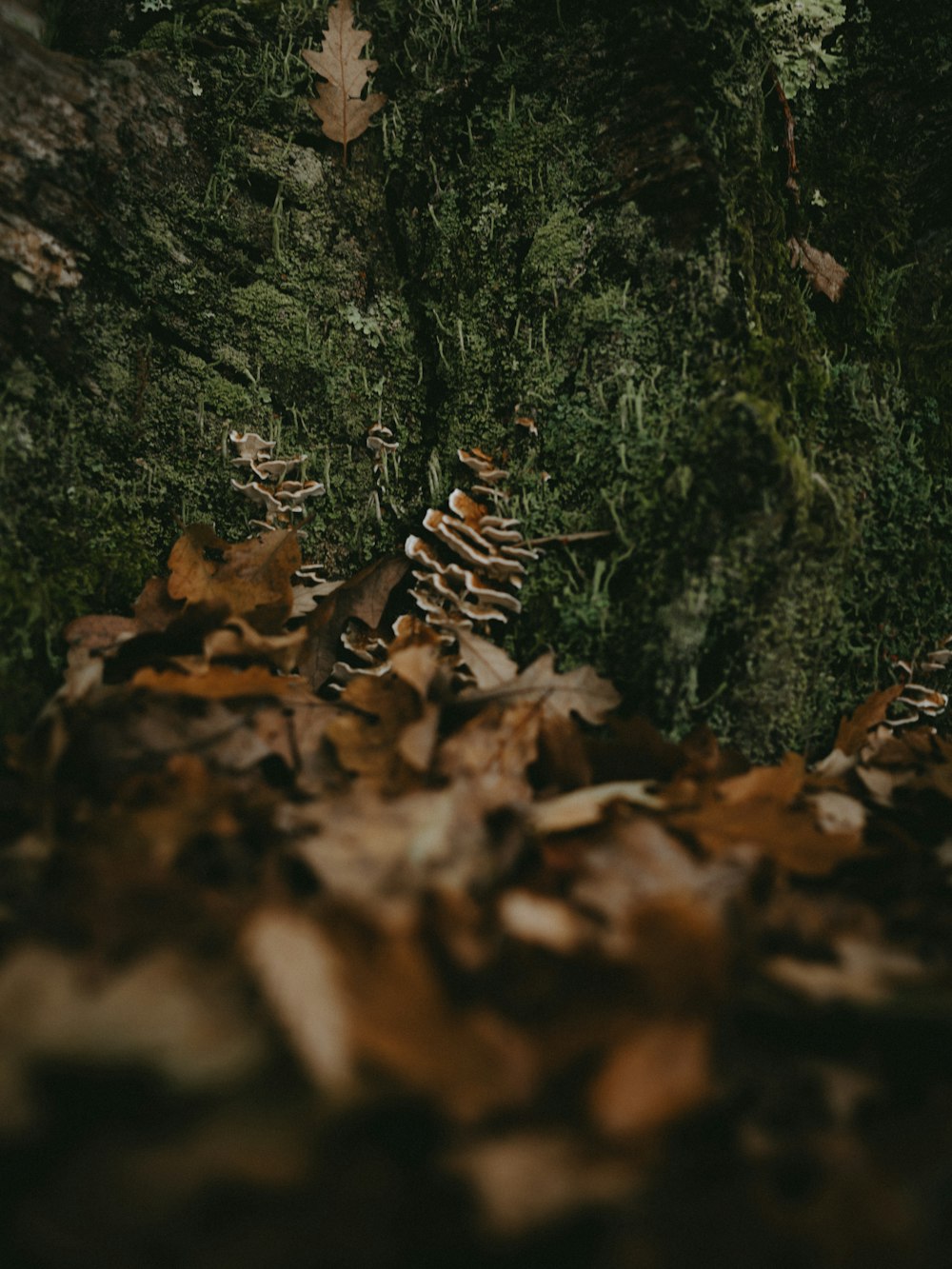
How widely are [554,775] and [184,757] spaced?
79cm

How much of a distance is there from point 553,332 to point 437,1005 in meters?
2.12

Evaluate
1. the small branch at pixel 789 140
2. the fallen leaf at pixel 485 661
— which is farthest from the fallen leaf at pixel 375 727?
the small branch at pixel 789 140

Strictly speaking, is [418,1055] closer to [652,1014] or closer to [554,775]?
[652,1014]

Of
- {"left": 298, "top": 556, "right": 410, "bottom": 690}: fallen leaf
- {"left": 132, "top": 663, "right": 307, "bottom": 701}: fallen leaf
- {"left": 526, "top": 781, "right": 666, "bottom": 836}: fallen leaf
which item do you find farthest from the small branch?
{"left": 132, "top": 663, "right": 307, "bottom": 701}: fallen leaf

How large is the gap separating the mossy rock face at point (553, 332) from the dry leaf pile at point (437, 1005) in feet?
2.23

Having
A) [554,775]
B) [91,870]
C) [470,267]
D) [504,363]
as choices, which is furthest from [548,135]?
[91,870]

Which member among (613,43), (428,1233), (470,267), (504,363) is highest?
(613,43)

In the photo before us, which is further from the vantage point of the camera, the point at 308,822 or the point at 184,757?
the point at 184,757

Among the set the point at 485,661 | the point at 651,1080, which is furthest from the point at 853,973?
the point at 485,661

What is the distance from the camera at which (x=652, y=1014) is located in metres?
0.93

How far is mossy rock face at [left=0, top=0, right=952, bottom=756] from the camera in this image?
2086 mm

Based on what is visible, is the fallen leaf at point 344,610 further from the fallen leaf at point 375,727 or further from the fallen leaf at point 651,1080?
the fallen leaf at point 651,1080

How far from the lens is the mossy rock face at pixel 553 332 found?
2.09 m

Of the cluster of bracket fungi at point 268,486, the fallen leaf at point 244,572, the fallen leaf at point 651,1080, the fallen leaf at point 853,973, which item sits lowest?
the fallen leaf at point 853,973
